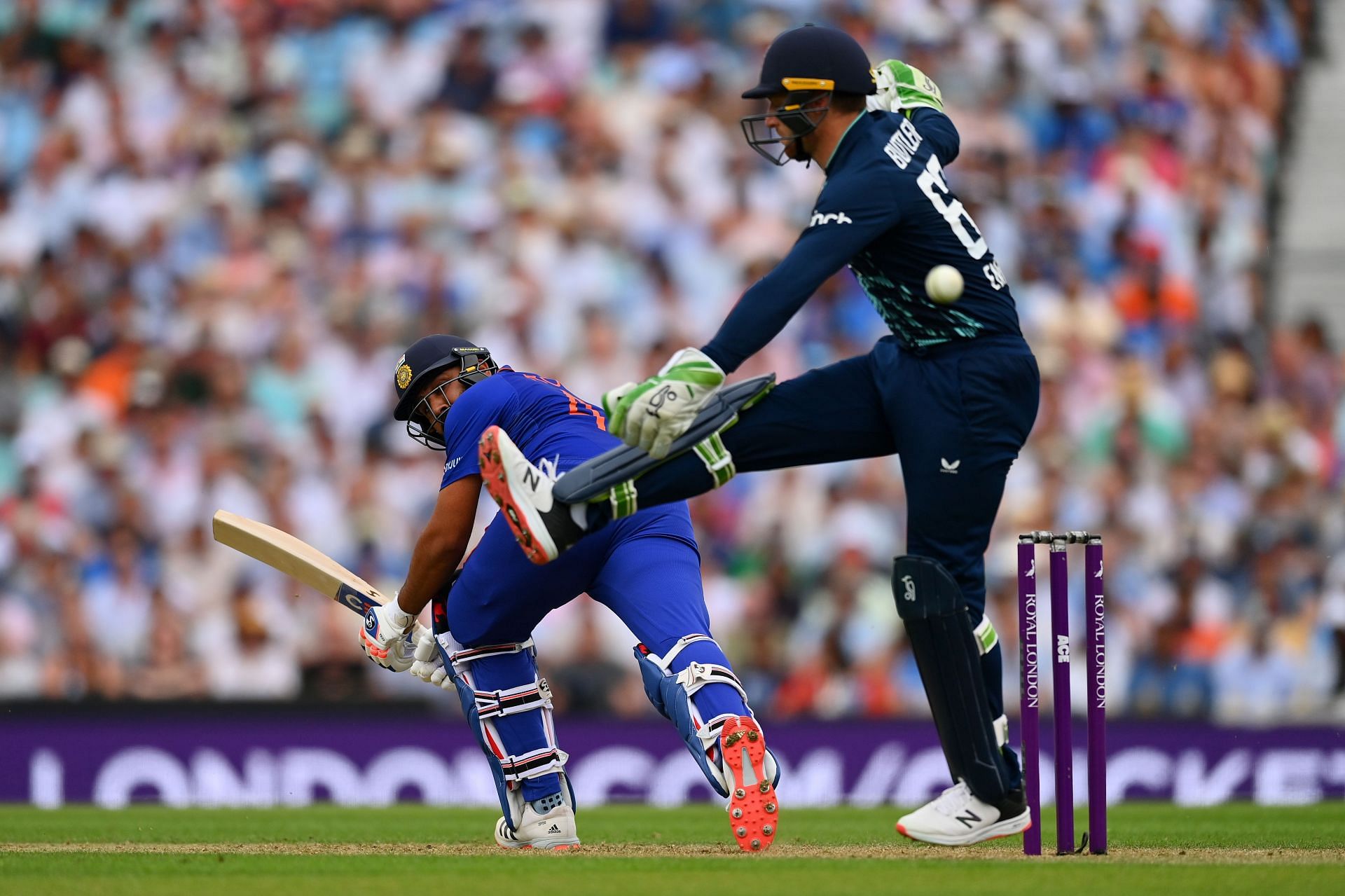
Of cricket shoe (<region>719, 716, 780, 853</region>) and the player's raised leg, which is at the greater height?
the player's raised leg

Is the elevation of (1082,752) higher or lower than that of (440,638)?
lower

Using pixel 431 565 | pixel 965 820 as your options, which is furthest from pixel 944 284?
pixel 431 565

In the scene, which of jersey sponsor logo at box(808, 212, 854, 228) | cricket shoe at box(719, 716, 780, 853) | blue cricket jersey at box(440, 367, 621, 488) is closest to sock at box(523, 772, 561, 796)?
cricket shoe at box(719, 716, 780, 853)

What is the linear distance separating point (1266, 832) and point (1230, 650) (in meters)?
4.24

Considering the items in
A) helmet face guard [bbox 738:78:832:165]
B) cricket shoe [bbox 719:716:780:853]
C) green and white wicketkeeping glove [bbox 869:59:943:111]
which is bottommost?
cricket shoe [bbox 719:716:780:853]

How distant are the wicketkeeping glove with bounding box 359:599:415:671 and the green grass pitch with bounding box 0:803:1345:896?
0.64 m

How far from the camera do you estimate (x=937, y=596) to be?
493 centimetres

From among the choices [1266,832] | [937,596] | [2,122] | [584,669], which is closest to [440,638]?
[937,596]

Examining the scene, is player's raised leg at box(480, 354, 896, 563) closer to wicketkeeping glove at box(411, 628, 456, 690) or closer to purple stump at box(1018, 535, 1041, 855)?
purple stump at box(1018, 535, 1041, 855)

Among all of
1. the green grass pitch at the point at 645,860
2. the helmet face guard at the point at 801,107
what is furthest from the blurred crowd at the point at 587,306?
the helmet face guard at the point at 801,107

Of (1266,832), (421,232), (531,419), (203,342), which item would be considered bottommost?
(1266,832)

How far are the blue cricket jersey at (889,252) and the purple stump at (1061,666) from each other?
0.69m

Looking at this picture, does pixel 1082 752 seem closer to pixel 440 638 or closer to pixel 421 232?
pixel 440 638

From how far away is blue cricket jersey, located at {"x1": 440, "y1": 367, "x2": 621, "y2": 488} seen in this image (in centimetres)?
588
